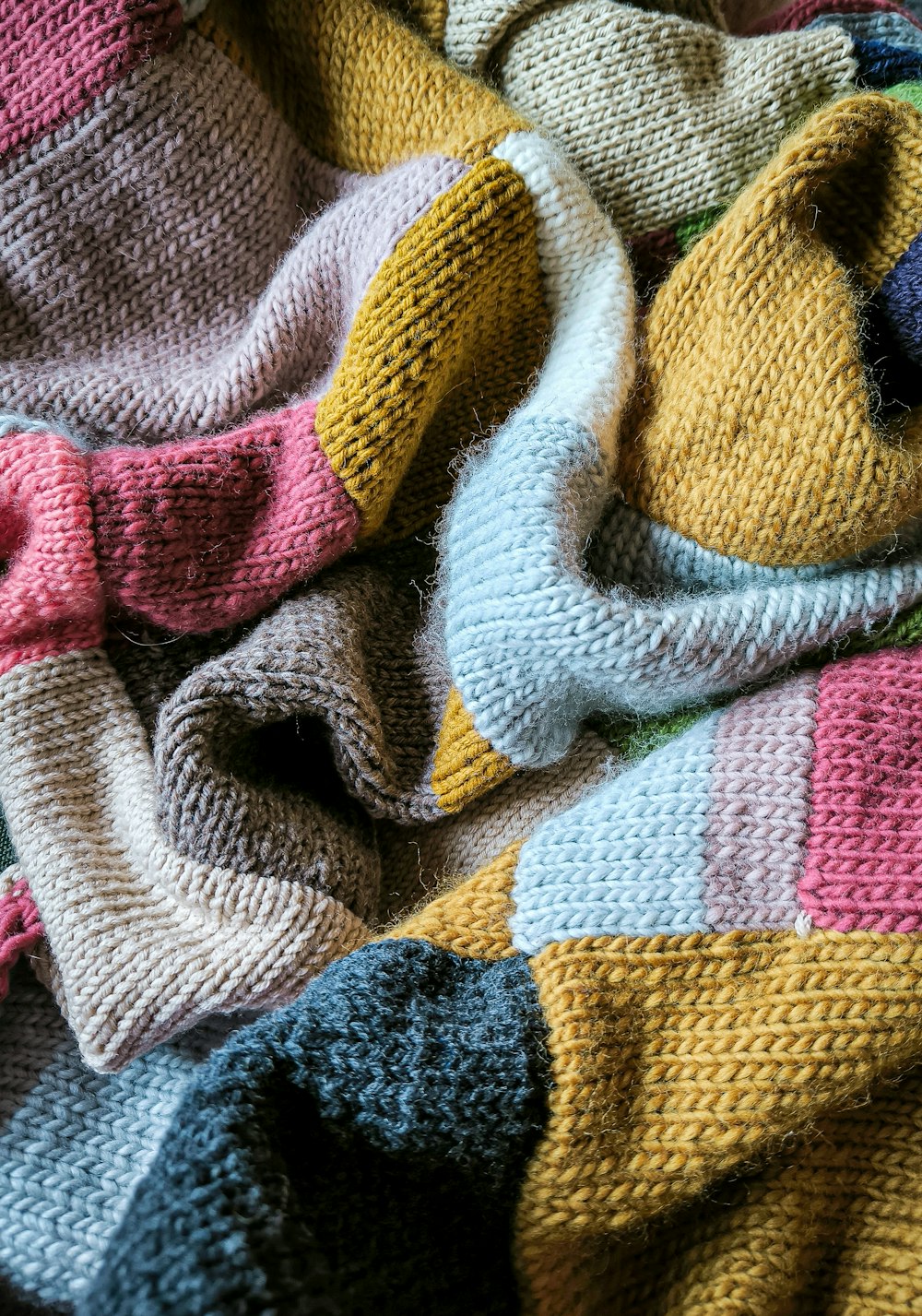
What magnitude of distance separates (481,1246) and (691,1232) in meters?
0.14

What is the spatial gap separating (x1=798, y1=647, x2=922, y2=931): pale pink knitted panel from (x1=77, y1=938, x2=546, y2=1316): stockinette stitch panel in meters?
0.19

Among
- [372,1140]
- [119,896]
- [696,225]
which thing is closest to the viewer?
[372,1140]

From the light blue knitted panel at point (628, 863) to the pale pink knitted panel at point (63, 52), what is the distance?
58 centimetres

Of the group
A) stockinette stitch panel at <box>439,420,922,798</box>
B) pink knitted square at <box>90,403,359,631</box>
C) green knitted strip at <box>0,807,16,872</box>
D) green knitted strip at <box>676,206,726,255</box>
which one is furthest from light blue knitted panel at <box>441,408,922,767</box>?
green knitted strip at <box>0,807,16,872</box>

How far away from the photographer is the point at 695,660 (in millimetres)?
628

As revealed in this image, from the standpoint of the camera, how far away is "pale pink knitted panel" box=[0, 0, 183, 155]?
67cm

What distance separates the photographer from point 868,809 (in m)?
0.58

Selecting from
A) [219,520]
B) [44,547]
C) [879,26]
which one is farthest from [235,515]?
[879,26]

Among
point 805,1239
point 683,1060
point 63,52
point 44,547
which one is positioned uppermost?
point 63,52

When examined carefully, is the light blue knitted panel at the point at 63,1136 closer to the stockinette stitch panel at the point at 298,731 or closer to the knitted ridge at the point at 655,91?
the stockinette stitch panel at the point at 298,731

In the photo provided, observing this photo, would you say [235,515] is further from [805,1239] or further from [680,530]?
[805,1239]

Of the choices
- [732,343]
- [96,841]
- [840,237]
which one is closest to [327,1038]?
[96,841]

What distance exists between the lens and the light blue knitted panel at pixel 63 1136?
602 millimetres

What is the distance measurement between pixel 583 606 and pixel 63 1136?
0.46 meters
